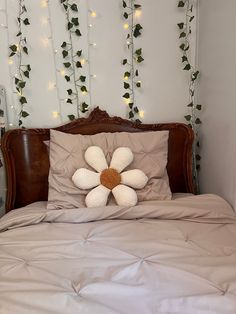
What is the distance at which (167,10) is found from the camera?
2.19 metres

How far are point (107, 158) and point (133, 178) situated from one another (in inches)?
8.6

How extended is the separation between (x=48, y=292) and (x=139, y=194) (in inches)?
37.6

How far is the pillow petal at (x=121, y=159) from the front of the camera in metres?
1.87

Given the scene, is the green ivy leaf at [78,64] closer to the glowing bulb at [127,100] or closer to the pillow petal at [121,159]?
the glowing bulb at [127,100]

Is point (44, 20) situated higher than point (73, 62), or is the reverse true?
point (44, 20)

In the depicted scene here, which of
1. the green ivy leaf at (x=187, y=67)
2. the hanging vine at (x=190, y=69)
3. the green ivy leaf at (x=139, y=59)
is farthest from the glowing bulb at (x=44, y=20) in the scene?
the green ivy leaf at (x=187, y=67)

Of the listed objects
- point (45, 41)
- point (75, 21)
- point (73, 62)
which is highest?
point (75, 21)

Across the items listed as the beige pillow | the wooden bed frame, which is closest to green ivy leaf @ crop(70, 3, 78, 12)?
the wooden bed frame

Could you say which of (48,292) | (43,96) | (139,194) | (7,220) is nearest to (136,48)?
(43,96)

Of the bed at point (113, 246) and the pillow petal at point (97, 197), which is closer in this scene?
the bed at point (113, 246)

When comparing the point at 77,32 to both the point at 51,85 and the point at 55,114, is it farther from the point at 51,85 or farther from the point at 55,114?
the point at 55,114

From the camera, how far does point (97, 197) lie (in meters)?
1.79

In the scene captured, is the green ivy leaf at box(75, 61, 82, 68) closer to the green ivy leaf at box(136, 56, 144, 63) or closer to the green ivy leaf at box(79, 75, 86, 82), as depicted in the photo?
the green ivy leaf at box(79, 75, 86, 82)

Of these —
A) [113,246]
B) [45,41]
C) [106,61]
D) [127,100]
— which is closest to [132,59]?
[106,61]
